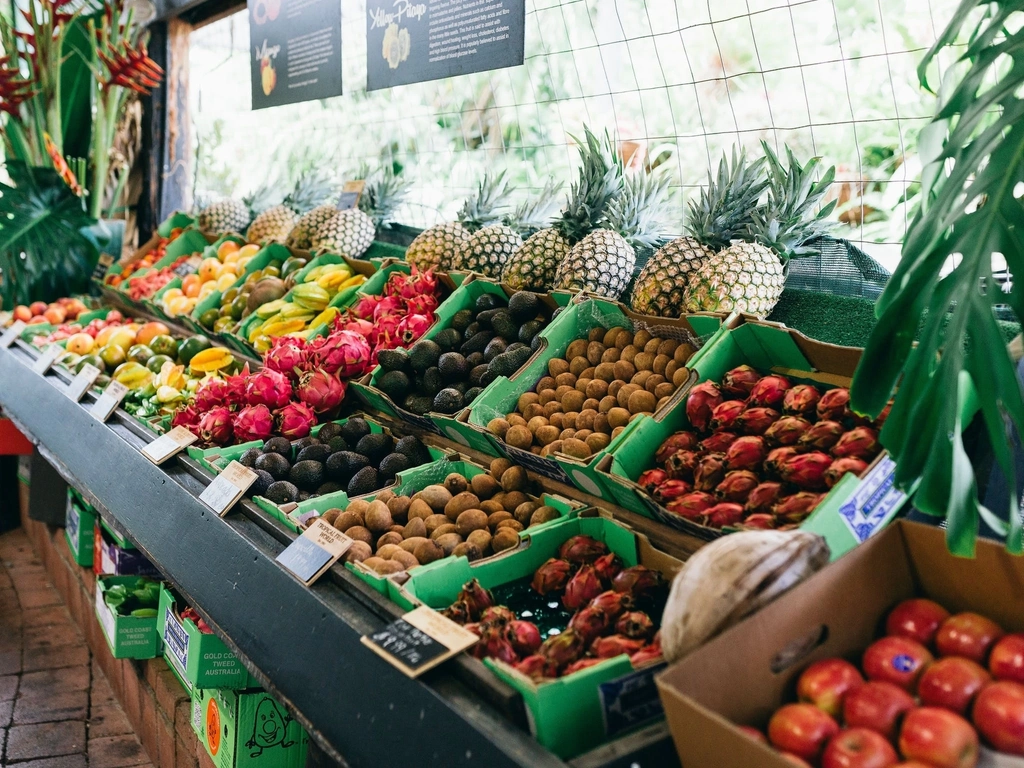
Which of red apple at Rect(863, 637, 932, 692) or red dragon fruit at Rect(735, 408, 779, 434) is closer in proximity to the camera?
red apple at Rect(863, 637, 932, 692)

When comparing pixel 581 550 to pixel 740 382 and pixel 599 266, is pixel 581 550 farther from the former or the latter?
pixel 599 266

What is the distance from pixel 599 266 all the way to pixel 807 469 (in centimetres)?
126

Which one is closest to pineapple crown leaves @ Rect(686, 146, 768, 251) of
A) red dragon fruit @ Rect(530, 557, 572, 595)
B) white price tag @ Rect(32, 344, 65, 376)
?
red dragon fruit @ Rect(530, 557, 572, 595)

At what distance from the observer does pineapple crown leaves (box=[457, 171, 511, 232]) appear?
357 cm

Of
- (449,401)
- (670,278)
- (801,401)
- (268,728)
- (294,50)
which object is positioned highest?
(294,50)

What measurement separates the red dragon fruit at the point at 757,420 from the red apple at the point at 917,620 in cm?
56

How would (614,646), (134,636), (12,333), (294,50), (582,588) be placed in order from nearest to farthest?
1. (614,646)
2. (582,588)
3. (134,636)
4. (12,333)
5. (294,50)

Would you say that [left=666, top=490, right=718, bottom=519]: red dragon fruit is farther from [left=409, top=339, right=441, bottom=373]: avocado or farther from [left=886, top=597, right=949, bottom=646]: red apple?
[left=409, top=339, right=441, bottom=373]: avocado

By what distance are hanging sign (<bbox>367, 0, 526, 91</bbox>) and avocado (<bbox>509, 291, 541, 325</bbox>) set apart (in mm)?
911

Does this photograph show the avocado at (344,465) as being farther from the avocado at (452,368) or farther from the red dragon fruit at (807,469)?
the red dragon fruit at (807,469)

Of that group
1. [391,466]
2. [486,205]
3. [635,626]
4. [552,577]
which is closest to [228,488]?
[391,466]

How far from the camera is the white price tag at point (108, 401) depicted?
291cm

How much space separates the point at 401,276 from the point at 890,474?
2.04 metres

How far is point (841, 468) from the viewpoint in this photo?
153 cm
